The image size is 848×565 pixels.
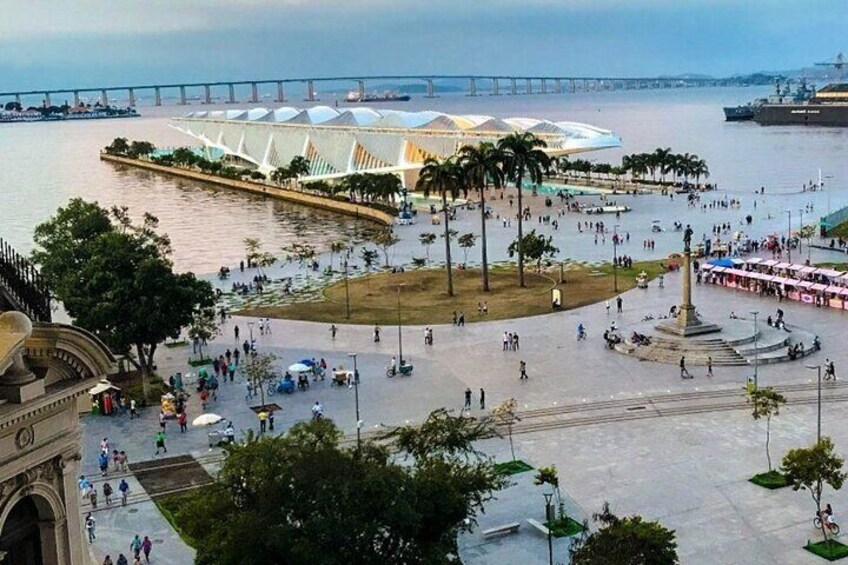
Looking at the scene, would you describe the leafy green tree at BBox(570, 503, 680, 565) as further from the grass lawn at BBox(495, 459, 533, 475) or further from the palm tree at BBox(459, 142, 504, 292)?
the palm tree at BBox(459, 142, 504, 292)

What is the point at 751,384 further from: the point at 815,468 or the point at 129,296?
the point at 129,296

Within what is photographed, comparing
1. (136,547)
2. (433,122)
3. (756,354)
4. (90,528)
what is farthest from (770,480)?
(433,122)

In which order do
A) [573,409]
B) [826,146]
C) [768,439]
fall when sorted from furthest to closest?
[826,146], [573,409], [768,439]

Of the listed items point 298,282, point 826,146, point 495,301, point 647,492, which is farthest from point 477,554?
point 826,146

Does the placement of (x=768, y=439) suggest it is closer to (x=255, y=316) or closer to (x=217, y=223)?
(x=255, y=316)

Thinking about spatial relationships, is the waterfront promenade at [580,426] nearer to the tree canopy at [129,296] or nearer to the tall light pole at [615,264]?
the tree canopy at [129,296]

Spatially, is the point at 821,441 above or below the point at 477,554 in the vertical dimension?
above

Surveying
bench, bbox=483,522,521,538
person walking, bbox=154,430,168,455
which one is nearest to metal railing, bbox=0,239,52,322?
bench, bbox=483,522,521,538
